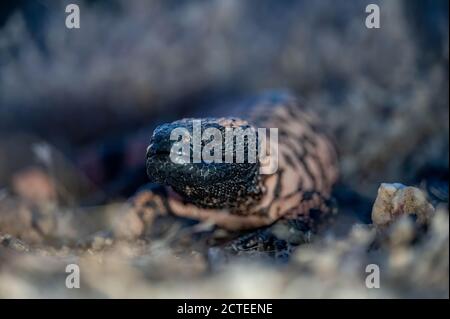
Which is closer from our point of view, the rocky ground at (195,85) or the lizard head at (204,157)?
the lizard head at (204,157)

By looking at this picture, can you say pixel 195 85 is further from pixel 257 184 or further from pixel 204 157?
pixel 204 157

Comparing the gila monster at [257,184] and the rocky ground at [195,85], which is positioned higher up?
the rocky ground at [195,85]

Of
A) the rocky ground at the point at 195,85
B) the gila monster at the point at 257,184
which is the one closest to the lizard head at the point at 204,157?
the gila monster at the point at 257,184

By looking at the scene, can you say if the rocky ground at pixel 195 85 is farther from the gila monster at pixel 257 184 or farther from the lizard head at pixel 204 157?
the lizard head at pixel 204 157

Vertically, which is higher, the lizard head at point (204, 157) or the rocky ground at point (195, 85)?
the rocky ground at point (195, 85)

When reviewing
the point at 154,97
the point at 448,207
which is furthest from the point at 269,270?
the point at 154,97

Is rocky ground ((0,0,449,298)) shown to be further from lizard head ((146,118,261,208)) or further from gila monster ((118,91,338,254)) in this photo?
lizard head ((146,118,261,208))

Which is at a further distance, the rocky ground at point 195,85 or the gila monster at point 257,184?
the rocky ground at point 195,85
